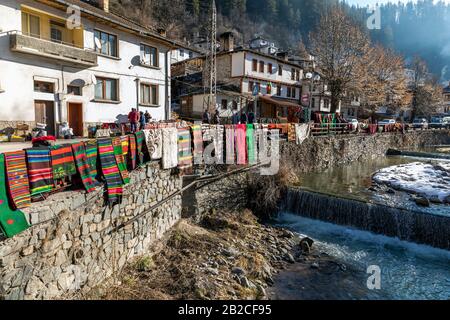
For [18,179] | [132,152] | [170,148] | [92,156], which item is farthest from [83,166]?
[170,148]

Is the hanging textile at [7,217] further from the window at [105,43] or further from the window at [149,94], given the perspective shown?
the window at [149,94]

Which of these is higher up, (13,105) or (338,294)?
(13,105)

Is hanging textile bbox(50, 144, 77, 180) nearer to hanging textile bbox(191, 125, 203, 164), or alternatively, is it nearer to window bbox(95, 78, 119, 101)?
hanging textile bbox(191, 125, 203, 164)

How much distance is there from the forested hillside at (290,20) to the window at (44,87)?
35.9 meters

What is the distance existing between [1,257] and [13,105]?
12876mm

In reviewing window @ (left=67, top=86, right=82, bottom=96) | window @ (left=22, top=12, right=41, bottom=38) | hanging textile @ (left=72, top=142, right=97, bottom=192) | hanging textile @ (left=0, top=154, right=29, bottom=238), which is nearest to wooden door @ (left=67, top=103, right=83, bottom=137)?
window @ (left=67, top=86, right=82, bottom=96)

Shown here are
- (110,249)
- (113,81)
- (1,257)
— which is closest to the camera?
(1,257)

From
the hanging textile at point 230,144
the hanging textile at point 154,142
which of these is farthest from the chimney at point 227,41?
the hanging textile at point 154,142

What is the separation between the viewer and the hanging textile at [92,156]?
7.80 metres

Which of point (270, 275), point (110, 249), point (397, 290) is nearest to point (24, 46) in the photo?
point (110, 249)

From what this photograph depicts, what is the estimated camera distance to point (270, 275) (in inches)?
393

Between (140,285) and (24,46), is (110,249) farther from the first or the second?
(24,46)

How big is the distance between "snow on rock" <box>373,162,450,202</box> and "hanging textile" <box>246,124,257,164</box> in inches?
365
